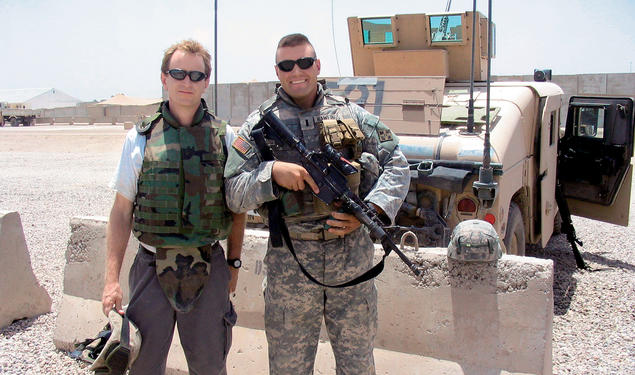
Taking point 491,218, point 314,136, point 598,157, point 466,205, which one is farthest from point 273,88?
point 314,136

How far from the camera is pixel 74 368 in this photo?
154 inches

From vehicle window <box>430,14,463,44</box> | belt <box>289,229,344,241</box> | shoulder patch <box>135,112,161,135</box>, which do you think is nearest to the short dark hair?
shoulder patch <box>135,112,161,135</box>

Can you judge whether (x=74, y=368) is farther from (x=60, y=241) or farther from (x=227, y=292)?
(x=60, y=241)

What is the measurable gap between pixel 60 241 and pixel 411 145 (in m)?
5.14

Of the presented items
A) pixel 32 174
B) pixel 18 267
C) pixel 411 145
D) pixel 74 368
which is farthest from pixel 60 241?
pixel 32 174

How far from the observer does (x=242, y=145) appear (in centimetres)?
255

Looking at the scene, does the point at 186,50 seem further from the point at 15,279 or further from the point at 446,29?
the point at 446,29

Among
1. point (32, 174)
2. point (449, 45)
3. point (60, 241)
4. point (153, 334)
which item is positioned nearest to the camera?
point (153, 334)

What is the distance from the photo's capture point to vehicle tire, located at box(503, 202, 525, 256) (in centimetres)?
481

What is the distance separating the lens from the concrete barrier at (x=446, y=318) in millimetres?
3178

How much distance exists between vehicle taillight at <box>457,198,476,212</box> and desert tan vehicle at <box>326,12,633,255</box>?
15mm

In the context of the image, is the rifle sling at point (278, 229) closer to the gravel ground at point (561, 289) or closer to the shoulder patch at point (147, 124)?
the shoulder patch at point (147, 124)

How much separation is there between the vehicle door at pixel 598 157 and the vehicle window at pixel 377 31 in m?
2.16

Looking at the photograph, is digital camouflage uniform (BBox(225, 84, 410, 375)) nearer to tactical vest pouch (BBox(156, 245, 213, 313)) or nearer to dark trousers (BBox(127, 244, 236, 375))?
dark trousers (BBox(127, 244, 236, 375))
